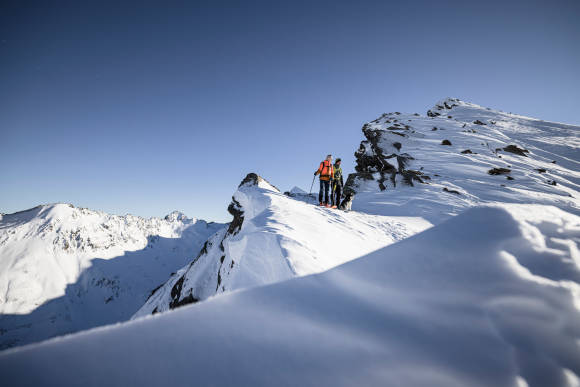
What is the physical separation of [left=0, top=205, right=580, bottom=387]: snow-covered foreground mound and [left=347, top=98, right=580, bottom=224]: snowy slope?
25.4ft

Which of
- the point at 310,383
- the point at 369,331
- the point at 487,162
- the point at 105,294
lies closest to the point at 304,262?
the point at 369,331

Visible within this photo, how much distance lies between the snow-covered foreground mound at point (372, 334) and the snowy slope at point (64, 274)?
531 ft

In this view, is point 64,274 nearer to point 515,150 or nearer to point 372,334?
point 372,334

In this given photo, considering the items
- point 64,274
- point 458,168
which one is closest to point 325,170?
point 458,168

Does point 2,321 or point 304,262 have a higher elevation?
point 304,262

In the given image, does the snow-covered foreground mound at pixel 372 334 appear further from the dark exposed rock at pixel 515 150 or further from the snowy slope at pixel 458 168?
the dark exposed rock at pixel 515 150

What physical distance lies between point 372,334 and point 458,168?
1572 centimetres

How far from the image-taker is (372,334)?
4.15 ft

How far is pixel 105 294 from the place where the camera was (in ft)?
463

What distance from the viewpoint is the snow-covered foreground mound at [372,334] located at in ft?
3.22

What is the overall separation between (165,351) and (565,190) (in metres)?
17.2

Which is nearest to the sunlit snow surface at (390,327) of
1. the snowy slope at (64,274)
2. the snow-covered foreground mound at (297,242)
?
the snow-covered foreground mound at (297,242)

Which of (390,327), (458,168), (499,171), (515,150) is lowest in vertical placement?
(390,327)

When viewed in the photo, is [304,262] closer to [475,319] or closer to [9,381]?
[475,319]
